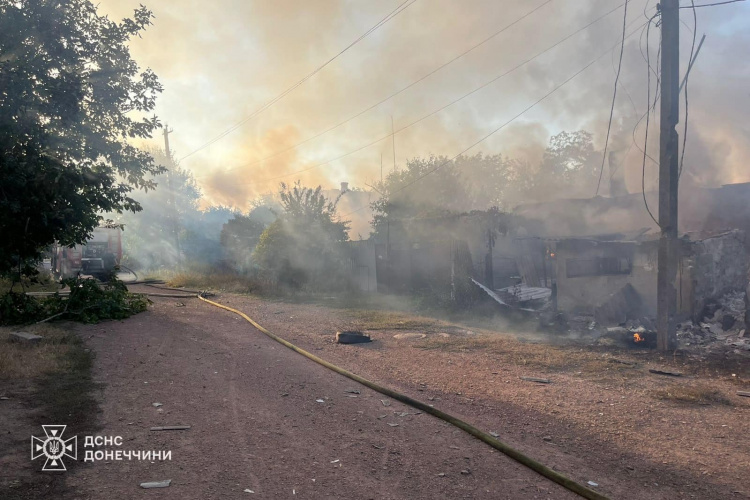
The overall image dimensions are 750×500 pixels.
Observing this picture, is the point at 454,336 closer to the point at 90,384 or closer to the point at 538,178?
the point at 90,384

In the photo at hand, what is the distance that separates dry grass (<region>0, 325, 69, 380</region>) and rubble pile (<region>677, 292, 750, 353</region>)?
11.2 meters

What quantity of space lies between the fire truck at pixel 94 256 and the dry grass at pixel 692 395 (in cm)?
2708

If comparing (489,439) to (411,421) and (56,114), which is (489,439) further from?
(56,114)

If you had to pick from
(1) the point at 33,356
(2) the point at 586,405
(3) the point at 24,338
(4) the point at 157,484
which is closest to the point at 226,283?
(3) the point at 24,338

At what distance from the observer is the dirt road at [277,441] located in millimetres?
3566

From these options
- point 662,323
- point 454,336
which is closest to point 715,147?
point 662,323

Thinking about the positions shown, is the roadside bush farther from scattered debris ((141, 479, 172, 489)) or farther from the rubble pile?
the rubble pile

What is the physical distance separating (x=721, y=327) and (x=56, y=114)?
1465 cm

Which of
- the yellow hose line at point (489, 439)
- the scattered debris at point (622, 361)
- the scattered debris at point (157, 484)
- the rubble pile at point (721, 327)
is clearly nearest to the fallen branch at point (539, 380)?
the scattered debris at point (622, 361)

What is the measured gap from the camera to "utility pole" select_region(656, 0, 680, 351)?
8.80 meters

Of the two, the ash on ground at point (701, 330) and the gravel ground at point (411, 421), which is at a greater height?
the ash on ground at point (701, 330)

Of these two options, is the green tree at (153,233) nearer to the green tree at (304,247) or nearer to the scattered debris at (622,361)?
the green tree at (304,247)

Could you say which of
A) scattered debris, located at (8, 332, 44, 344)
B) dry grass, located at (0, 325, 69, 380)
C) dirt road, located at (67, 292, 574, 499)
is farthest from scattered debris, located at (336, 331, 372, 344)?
scattered debris, located at (8, 332, 44, 344)

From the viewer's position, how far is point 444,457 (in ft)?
13.6
